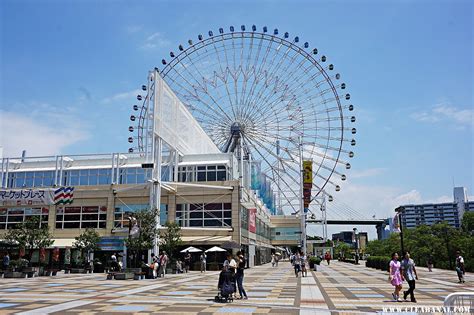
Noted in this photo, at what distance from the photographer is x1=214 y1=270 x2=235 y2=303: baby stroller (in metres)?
14.3

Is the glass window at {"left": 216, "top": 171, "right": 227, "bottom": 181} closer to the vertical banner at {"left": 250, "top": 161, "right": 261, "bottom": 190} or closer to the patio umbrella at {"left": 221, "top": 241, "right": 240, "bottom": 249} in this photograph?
the vertical banner at {"left": 250, "top": 161, "right": 261, "bottom": 190}

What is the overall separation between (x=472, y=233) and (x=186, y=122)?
45865 millimetres

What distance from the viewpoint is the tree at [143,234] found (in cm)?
2866

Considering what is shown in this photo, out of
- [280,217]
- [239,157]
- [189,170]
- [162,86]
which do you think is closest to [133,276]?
[162,86]

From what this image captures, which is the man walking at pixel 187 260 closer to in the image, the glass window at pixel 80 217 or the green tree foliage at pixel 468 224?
the glass window at pixel 80 217

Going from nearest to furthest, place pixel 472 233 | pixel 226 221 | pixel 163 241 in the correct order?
1. pixel 163 241
2. pixel 226 221
3. pixel 472 233

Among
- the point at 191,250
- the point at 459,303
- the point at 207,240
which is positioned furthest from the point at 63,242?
the point at 459,303

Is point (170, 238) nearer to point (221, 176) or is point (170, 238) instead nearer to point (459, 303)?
point (221, 176)

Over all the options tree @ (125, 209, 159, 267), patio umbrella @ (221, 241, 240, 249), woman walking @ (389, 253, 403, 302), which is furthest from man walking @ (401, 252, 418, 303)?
patio umbrella @ (221, 241, 240, 249)

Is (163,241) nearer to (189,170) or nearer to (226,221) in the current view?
(226,221)

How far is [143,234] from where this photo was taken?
29.2 metres

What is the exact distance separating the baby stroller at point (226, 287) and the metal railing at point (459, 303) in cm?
827

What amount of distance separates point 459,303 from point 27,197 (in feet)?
149

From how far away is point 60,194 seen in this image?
143ft
